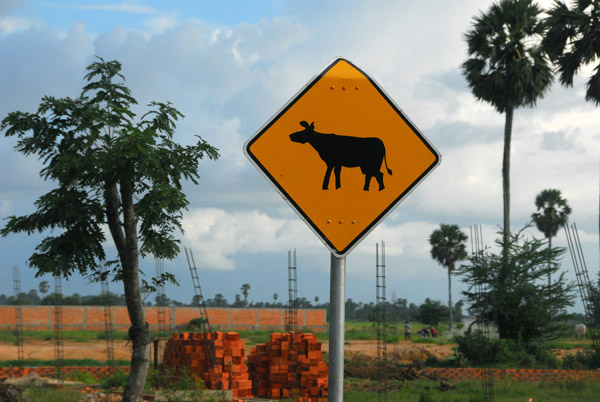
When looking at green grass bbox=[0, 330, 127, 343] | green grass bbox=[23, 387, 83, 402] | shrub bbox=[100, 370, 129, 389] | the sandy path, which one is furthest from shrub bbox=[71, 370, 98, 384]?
green grass bbox=[0, 330, 127, 343]

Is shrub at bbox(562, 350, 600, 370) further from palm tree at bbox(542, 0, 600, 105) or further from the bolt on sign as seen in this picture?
the bolt on sign

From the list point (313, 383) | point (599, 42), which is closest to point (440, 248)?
point (599, 42)

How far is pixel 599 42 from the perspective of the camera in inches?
1085

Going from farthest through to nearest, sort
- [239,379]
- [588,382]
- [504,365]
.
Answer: [504,365] < [588,382] < [239,379]

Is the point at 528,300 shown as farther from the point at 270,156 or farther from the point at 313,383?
the point at 270,156

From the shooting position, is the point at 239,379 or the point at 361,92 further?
the point at 239,379

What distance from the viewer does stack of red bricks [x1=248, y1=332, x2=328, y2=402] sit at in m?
19.1

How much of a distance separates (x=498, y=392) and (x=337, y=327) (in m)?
19.1

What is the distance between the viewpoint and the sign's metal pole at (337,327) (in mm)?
2889

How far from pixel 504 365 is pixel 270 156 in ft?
86.8

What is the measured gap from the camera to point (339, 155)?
3105 millimetres

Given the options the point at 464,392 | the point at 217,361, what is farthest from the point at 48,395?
the point at 464,392

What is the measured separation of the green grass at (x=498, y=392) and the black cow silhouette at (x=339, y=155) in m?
15.2

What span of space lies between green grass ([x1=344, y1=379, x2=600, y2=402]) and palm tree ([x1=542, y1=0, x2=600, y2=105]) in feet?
43.5
